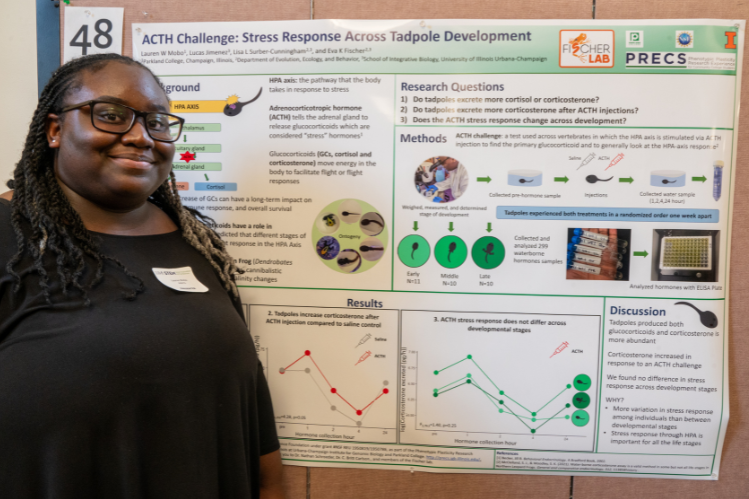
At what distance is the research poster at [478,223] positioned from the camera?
1126 millimetres

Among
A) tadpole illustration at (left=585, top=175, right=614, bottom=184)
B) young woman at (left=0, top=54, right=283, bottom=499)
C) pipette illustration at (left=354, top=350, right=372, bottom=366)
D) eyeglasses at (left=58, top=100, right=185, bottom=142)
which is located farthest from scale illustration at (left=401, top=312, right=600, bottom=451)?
eyeglasses at (left=58, top=100, right=185, bottom=142)

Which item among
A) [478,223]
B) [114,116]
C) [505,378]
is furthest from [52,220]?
[505,378]

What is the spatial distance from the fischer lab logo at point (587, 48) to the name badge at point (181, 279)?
1.05 m

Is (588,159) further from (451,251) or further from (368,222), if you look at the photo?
(368,222)

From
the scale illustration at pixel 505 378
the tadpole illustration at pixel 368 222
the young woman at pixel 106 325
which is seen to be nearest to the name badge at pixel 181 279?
the young woman at pixel 106 325

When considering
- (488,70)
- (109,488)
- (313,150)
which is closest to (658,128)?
(488,70)

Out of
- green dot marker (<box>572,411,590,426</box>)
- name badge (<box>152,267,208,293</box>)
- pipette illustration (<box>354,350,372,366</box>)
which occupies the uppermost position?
name badge (<box>152,267,208,293</box>)

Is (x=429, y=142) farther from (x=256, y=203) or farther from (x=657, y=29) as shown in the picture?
(x=657, y=29)

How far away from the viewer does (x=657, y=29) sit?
111 centimetres

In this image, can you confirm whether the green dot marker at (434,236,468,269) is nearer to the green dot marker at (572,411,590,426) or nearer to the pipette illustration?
the pipette illustration

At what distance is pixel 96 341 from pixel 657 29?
1.45 m

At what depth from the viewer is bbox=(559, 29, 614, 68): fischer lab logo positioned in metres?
1.12

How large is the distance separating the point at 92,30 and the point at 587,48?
1334 millimetres

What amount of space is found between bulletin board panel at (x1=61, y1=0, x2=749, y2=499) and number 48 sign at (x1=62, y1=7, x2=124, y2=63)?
0.02 m
